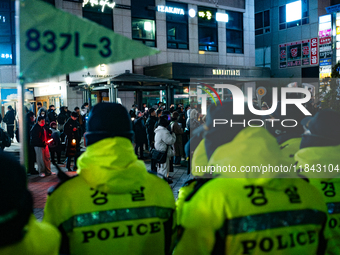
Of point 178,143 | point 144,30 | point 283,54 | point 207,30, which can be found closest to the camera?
point 178,143

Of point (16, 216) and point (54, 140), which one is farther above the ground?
point (16, 216)

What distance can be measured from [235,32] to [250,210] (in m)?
24.5

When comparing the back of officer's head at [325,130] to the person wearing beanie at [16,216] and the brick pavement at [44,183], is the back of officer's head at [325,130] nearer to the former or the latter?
the person wearing beanie at [16,216]

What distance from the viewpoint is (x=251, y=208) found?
173 centimetres

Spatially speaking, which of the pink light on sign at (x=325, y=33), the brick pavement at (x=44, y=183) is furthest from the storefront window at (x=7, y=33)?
the pink light on sign at (x=325, y=33)

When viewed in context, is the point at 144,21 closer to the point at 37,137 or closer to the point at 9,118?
the point at 9,118

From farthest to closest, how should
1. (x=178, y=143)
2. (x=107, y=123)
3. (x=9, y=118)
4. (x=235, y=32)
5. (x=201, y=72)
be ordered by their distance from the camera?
(x=235, y=32), (x=201, y=72), (x=9, y=118), (x=178, y=143), (x=107, y=123)

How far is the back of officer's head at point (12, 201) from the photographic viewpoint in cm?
128

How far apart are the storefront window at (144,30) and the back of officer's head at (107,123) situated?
1891cm

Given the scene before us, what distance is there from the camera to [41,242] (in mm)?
1428

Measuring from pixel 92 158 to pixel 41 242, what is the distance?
2.08 ft

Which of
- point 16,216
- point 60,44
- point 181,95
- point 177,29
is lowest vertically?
point 16,216

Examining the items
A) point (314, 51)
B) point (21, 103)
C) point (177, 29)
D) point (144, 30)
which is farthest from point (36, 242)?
point (314, 51)

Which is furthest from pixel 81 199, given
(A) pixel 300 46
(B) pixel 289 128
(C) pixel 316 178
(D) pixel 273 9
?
(D) pixel 273 9
